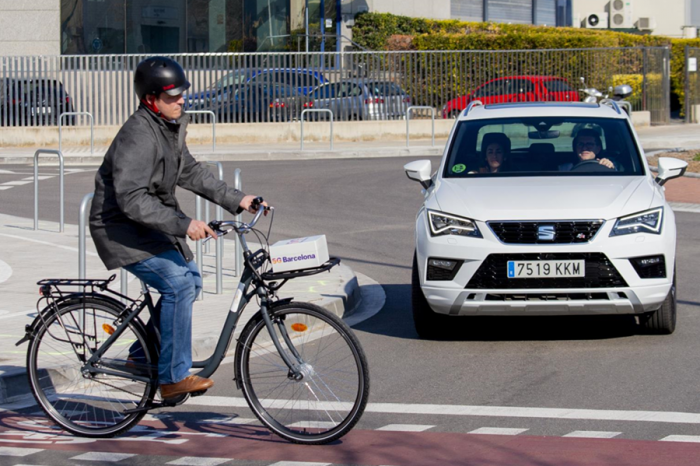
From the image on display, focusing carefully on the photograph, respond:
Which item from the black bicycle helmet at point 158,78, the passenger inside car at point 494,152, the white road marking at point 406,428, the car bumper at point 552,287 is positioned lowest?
the white road marking at point 406,428

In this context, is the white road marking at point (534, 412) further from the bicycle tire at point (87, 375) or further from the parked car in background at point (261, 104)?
the parked car in background at point (261, 104)

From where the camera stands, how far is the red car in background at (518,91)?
3145cm

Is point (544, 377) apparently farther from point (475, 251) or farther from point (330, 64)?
point (330, 64)

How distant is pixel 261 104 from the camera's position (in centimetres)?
3052

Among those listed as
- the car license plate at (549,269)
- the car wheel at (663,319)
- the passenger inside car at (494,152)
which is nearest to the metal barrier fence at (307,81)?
the passenger inside car at (494,152)

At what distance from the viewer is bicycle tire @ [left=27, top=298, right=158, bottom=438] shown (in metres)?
5.88

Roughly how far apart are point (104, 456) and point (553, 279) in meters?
3.32

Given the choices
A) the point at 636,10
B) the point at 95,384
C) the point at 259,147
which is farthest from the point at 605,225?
the point at 636,10

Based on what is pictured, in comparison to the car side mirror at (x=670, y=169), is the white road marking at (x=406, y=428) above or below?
below

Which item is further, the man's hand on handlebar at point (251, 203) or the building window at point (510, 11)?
the building window at point (510, 11)

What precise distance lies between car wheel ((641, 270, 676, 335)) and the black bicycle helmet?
13.5ft

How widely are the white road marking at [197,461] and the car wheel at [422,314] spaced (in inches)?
116

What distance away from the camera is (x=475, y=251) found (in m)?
7.67

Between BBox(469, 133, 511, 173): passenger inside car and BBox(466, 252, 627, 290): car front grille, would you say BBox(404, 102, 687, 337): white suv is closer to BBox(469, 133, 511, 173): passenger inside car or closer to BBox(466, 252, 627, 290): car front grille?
BBox(466, 252, 627, 290): car front grille
